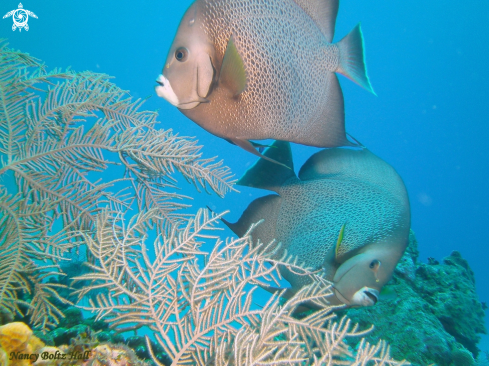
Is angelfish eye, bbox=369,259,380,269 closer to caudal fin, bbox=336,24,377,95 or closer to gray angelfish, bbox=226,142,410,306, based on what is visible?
gray angelfish, bbox=226,142,410,306

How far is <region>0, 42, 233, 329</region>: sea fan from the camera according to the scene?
181cm

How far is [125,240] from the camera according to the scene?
1.44 meters

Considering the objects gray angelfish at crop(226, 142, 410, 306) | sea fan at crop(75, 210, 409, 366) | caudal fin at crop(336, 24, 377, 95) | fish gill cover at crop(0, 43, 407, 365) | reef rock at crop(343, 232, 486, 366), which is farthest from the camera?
reef rock at crop(343, 232, 486, 366)

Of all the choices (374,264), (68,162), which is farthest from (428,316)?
(68,162)

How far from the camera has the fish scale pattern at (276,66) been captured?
1.34 m

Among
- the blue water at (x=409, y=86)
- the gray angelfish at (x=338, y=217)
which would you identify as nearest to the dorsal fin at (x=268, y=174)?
the gray angelfish at (x=338, y=217)

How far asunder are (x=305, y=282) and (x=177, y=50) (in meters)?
1.70

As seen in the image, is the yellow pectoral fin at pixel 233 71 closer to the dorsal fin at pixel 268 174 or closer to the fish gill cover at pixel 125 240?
the fish gill cover at pixel 125 240

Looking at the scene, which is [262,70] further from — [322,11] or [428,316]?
[428,316]

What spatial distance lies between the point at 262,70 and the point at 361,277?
1374 millimetres

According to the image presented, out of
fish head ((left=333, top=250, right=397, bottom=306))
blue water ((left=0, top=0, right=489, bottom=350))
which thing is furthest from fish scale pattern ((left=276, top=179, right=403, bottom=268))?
blue water ((left=0, top=0, right=489, bottom=350))

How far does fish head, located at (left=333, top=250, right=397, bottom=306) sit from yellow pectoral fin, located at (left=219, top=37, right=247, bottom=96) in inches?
51.2

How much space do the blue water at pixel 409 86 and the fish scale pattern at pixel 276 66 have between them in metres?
42.3

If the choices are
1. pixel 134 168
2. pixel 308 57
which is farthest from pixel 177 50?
pixel 134 168
